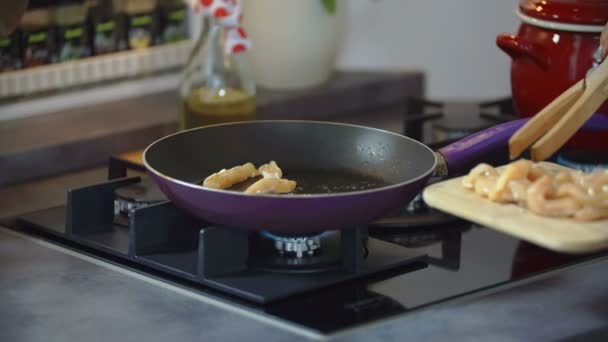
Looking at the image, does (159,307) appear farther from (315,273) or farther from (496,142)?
(496,142)

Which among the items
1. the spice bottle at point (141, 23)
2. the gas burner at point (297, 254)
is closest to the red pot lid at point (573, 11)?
the gas burner at point (297, 254)

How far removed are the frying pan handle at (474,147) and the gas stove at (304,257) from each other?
0.10 meters

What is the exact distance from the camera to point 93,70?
70.9 inches

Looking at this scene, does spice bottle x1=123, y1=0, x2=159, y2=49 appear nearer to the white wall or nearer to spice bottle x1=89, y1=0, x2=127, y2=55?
spice bottle x1=89, y1=0, x2=127, y2=55

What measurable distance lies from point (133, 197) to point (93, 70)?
592 millimetres

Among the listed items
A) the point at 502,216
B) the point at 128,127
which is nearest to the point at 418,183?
the point at 502,216

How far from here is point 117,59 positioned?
71.8 inches

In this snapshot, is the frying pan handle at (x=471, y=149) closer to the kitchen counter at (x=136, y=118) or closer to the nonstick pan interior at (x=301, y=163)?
the nonstick pan interior at (x=301, y=163)

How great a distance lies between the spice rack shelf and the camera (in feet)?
5.60

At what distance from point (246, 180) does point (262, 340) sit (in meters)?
0.30

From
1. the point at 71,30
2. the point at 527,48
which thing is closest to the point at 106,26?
the point at 71,30

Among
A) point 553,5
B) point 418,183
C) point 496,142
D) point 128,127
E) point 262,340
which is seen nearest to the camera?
point 262,340

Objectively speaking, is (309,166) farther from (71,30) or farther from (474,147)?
(71,30)

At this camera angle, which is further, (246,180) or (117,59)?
(117,59)
